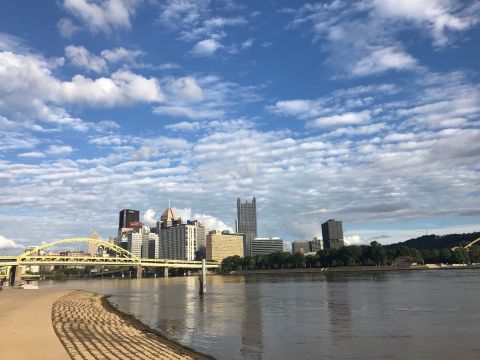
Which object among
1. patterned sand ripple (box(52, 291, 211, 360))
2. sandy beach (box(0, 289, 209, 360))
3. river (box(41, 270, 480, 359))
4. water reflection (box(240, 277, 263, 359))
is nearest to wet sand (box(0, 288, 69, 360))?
sandy beach (box(0, 289, 209, 360))

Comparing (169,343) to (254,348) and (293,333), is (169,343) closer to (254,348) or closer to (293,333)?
(254,348)

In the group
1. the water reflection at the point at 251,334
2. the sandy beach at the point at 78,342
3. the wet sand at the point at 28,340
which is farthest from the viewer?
the water reflection at the point at 251,334

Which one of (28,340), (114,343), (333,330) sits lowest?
(333,330)

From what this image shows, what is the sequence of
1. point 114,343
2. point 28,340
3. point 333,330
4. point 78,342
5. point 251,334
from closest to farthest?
point 28,340, point 78,342, point 114,343, point 251,334, point 333,330

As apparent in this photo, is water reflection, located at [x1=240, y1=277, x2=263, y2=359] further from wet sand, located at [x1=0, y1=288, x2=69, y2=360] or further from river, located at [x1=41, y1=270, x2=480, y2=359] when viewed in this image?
wet sand, located at [x1=0, y1=288, x2=69, y2=360]

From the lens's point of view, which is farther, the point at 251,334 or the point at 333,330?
the point at 333,330

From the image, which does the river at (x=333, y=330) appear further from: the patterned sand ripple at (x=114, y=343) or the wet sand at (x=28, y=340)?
the wet sand at (x=28, y=340)

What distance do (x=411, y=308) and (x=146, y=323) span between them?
26.2m

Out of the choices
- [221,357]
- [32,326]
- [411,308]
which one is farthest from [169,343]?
[411,308]

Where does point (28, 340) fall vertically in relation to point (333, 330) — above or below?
above

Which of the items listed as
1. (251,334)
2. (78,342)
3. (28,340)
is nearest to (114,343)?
(78,342)

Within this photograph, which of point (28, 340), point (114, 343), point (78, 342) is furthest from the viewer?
point (114, 343)

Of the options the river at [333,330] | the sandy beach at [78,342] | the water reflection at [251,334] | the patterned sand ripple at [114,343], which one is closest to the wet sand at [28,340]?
the sandy beach at [78,342]

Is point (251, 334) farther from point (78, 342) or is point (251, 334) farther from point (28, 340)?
point (28, 340)
